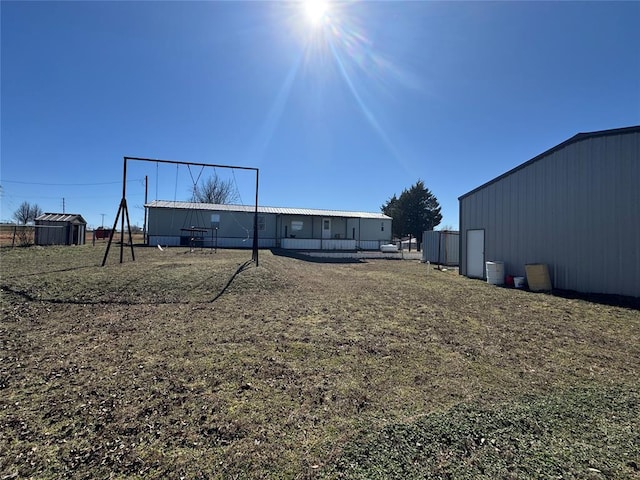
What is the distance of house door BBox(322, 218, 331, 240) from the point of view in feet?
90.8

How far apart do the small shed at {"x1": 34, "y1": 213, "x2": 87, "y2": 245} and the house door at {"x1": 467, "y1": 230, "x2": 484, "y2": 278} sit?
23479mm

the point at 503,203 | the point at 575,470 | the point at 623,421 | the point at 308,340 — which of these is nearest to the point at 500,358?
the point at 623,421

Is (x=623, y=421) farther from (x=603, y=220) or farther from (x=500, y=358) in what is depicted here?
(x=603, y=220)

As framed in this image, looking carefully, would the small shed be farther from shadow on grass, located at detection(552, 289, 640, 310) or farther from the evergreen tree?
the evergreen tree

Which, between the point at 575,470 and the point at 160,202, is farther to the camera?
the point at 160,202

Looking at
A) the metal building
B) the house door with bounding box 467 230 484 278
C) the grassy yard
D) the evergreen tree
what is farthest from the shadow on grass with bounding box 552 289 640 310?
the evergreen tree

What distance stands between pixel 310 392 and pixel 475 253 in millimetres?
11699

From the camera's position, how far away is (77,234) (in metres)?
20.6

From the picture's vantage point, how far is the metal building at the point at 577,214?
25.9ft

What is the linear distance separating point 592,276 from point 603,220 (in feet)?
5.14

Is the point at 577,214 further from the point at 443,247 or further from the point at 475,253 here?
the point at 443,247

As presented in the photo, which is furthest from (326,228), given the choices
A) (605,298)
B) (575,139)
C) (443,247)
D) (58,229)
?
(605,298)

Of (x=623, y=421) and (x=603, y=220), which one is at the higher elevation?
(x=603, y=220)

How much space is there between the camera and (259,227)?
26.1 m
